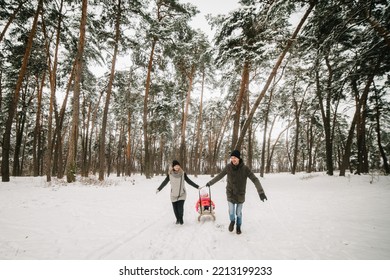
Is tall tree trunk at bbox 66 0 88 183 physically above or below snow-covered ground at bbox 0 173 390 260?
above

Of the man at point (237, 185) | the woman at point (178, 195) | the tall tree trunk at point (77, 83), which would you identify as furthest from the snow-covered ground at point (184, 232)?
the tall tree trunk at point (77, 83)

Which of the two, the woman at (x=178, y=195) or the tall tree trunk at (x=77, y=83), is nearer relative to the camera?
the woman at (x=178, y=195)

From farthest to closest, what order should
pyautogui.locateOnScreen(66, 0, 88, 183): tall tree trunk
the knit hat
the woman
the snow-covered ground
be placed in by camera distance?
1. pyautogui.locateOnScreen(66, 0, 88, 183): tall tree trunk
2. the woman
3. the knit hat
4. the snow-covered ground

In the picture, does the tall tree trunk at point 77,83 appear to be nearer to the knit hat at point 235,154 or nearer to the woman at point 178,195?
the woman at point 178,195

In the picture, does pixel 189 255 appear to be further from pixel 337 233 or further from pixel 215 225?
pixel 337 233

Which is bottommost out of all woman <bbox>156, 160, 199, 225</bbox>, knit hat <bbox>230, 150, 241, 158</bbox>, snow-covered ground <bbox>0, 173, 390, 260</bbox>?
snow-covered ground <bbox>0, 173, 390, 260</bbox>

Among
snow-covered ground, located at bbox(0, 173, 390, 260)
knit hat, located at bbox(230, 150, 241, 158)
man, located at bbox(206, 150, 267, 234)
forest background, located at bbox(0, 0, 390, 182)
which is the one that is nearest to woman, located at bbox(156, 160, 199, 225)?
snow-covered ground, located at bbox(0, 173, 390, 260)

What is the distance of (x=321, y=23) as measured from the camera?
25.8ft

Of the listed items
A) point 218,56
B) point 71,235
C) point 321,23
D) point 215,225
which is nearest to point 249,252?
point 215,225

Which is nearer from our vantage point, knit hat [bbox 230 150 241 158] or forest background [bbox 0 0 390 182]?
knit hat [bbox 230 150 241 158]

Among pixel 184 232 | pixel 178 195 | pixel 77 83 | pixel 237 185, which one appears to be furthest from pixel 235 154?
pixel 77 83

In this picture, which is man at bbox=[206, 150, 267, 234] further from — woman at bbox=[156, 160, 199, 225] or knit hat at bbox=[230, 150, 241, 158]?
woman at bbox=[156, 160, 199, 225]
